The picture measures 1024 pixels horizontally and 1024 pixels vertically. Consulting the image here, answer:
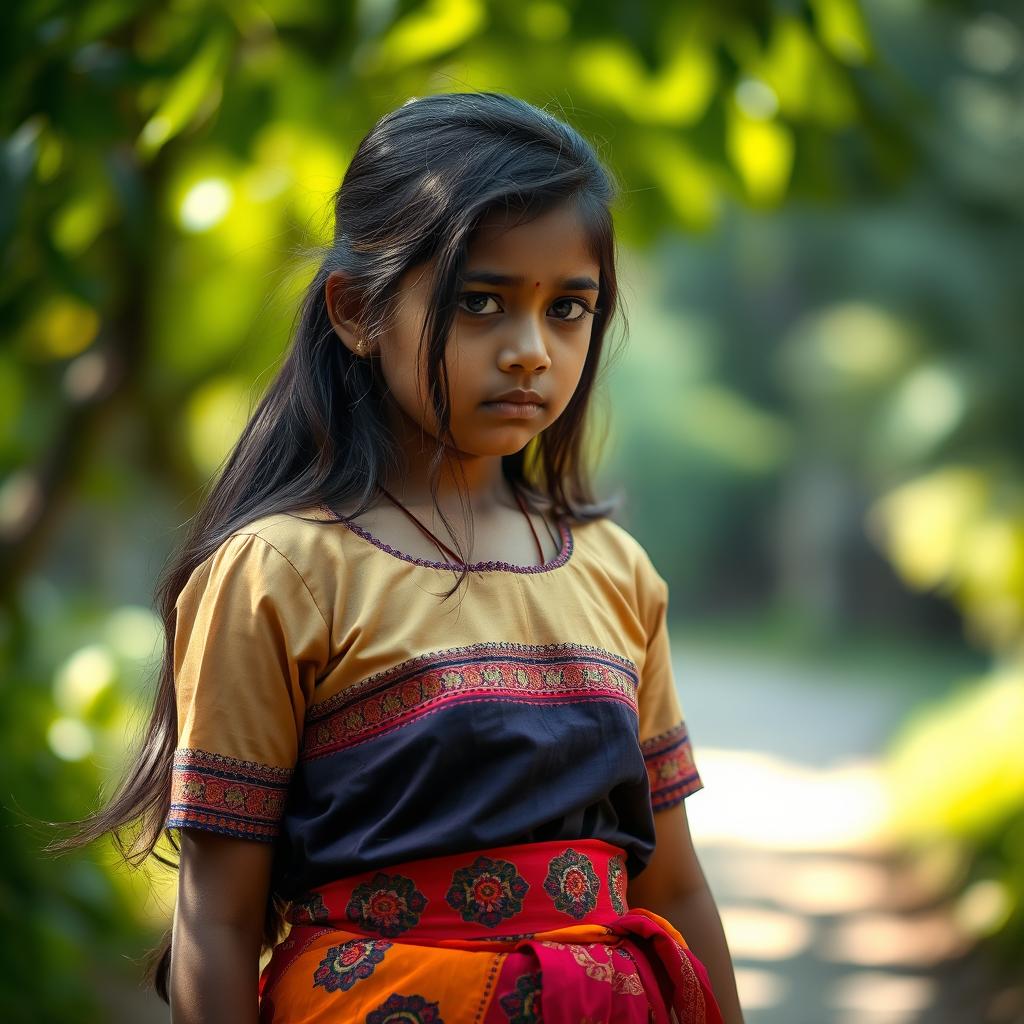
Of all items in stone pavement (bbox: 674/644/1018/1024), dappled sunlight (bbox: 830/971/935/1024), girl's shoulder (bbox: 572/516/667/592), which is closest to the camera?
girl's shoulder (bbox: 572/516/667/592)

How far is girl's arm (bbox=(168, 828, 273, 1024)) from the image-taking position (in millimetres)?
1423

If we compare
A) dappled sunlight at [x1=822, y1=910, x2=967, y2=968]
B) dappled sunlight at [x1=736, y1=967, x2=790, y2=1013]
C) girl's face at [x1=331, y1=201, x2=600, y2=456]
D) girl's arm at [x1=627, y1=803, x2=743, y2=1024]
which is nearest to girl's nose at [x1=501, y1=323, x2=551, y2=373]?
girl's face at [x1=331, y1=201, x2=600, y2=456]

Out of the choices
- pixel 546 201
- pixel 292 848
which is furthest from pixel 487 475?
pixel 292 848

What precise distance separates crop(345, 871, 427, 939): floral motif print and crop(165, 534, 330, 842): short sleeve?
12 cm

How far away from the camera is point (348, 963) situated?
4.58 feet

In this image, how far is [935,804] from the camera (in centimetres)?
616

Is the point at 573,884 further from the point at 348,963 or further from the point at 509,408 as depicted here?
the point at 509,408

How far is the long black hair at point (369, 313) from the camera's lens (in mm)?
1468

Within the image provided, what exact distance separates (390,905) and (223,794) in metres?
0.19

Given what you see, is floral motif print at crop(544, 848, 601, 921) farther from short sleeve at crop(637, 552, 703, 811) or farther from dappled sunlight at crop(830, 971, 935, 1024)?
dappled sunlight at crop(830, 971, 935, 1024)

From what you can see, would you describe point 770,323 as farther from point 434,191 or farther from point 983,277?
point 434,191

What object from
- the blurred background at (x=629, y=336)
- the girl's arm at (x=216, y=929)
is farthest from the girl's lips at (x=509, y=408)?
the girl's arm at (x=216, y=929)

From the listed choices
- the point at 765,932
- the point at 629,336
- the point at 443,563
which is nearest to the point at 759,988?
the point at 765,932

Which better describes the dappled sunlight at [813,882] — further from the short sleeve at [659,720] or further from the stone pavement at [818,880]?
the short sleeve at [659,720]
